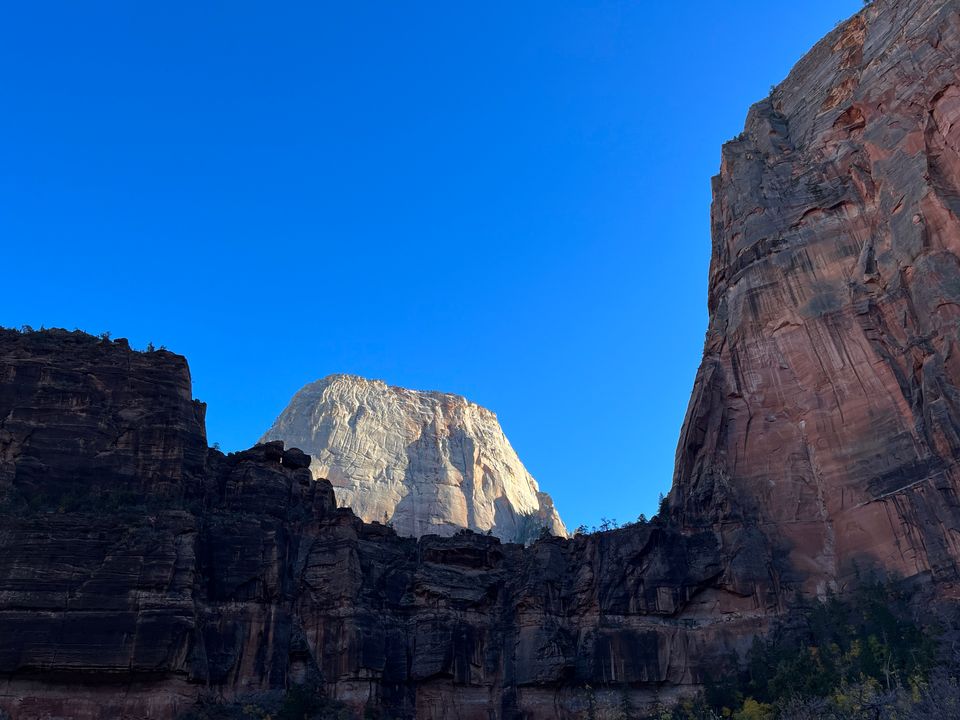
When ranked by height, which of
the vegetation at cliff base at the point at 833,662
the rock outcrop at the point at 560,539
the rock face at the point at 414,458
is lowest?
the vegetation at cliff base at the point at 833,662

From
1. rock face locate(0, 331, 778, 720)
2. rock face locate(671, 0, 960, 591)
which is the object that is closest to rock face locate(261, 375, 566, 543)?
rock face locate(0, 331, 778, 720)

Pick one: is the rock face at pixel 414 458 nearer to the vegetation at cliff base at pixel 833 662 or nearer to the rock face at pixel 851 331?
the rock face at pixel 851 331

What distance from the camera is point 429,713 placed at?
174ft

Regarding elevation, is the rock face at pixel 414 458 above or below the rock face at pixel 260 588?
above

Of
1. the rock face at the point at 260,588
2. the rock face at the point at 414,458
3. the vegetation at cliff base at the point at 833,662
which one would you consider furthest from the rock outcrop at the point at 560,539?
the rock face at the point at 414,458

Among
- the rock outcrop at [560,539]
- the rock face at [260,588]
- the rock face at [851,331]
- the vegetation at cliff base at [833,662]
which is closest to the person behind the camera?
the vegetation at cliff base at [833,662]

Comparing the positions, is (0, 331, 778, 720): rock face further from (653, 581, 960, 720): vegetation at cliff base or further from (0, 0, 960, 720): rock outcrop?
(653, 581, 960, 720): vegetation at cliff base

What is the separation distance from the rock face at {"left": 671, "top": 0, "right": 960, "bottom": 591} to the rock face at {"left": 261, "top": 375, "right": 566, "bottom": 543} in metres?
53.5

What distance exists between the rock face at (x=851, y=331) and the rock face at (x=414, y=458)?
53451mm

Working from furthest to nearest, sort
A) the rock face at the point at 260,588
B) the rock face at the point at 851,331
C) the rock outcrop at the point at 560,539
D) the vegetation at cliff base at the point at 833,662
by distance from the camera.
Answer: the rock face at the point at 851,331 < the rock outcrop at the point at 560,539 < the rock face at the point at 260,588 < the vegetation at cliff base at the point at 833,662

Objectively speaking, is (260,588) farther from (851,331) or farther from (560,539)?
(851,331)

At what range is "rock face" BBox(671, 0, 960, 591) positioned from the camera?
51.0 m

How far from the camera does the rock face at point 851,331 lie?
51000 mm

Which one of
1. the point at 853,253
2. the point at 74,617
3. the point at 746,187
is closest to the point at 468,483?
the point at 746,187
